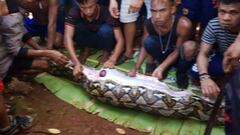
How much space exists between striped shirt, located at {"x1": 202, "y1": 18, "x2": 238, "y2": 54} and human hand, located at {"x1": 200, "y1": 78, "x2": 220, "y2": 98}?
0.39 m

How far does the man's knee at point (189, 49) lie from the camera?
4.04m

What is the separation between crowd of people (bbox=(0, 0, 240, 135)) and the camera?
12.1 ft

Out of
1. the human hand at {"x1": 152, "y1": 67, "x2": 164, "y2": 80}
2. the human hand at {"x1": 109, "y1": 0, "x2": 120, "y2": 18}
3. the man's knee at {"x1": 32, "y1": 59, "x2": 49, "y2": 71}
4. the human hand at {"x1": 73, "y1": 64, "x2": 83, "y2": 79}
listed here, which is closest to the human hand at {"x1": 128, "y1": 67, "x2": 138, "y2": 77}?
the human hand at {"x1": 152, "y1": 67, "x2": 164, "y2": 80}

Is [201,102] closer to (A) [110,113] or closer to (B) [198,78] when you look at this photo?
(B) [198,78]

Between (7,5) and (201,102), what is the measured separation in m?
2.04

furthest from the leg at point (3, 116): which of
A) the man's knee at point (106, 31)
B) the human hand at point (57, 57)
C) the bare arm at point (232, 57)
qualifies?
the bare arm at point (232, 57)

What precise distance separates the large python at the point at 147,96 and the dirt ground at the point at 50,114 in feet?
0.82

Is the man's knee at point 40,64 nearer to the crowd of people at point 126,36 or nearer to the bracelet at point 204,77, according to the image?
the crowd of people at point 126,36

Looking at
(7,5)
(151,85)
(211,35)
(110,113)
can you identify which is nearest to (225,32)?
(211,35)

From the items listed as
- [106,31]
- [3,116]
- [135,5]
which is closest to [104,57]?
[106,31]

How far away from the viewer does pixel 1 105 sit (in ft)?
11.1

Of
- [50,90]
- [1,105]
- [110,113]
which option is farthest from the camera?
[50,90]

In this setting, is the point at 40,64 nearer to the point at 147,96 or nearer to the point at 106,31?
the point at 106,31

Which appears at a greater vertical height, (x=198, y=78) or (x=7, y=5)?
(x=7, y=5)
